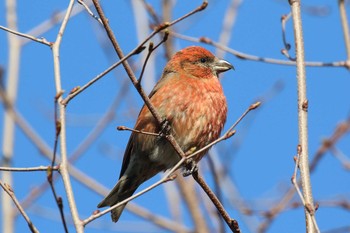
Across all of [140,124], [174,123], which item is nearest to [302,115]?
[174,123]

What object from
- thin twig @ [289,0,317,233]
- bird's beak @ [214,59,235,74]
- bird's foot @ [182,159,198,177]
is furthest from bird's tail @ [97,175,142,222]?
thin twig @ [289,0,317,233]

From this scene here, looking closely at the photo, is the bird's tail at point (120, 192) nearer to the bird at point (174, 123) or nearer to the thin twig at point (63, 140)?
the bird at point (174, 123)

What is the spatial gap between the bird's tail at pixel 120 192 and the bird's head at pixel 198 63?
1.29 meters

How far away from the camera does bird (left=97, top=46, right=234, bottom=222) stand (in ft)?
20.9

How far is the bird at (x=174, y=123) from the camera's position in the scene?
6371 millimetres

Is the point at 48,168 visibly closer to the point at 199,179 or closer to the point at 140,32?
the point at 199,179

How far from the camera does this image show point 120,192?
6777 mm

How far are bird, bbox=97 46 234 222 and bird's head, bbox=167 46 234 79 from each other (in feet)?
0.04

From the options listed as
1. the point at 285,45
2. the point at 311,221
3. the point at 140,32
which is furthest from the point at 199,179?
the point at 140,32

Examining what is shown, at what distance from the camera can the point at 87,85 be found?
400 cm

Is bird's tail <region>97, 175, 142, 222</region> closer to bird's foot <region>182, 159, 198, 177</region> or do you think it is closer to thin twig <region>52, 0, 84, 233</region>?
bird's foot <region>182, 159, 198, 177</region>

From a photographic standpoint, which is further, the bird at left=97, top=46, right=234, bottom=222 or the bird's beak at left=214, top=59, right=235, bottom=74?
the bird's beak at left=214, top=59, right=235, bottom=74

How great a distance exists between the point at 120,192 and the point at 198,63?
1.64m

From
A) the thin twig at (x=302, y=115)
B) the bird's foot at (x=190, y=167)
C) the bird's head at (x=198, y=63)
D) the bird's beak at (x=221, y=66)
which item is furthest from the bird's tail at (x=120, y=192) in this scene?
the thin twig at (x=302, y=115)
